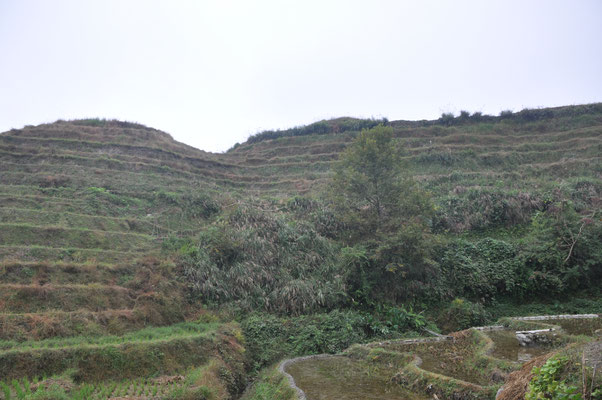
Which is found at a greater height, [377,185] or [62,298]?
[377,185]

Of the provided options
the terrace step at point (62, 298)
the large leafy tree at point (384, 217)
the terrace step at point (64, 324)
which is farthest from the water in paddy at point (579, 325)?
the terrace step at point (62, 298)

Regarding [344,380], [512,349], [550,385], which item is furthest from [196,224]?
[550,385]

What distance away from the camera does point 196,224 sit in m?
20.6

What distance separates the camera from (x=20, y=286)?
11523mm

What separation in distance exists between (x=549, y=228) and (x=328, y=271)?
35.0ft

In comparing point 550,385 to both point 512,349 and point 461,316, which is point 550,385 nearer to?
point 512,349

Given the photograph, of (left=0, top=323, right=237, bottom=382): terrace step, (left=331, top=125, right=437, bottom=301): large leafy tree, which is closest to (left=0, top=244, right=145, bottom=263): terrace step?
(left=0, top=323, right=237, bottom=382): terrace step

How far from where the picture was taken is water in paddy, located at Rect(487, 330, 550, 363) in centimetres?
965

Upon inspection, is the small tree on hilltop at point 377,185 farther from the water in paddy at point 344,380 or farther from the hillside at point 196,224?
the water in paddy at point 344,380

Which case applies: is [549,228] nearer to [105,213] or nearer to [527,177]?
[527,177]

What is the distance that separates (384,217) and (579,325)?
8.49m

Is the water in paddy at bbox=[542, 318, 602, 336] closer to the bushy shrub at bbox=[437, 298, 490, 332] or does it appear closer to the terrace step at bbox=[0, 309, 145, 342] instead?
the bushy shrub at bbox=[437, 298, 490, 332]

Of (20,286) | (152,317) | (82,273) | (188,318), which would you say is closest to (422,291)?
(188,318)

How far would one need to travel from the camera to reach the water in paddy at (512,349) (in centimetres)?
965
